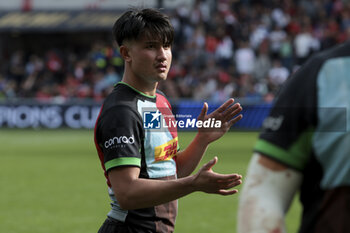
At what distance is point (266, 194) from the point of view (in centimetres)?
153

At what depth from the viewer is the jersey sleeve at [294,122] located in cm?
150

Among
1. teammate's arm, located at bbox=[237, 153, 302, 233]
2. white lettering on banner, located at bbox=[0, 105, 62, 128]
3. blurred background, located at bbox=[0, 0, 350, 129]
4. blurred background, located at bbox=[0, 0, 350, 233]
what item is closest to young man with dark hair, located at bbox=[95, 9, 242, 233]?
teammate's arm, located at bbox=[237, 153, 302, 233]

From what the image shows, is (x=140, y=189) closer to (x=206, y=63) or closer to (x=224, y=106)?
(x=224, y=106)

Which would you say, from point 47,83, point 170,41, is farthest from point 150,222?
point 47,83

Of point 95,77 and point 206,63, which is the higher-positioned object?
point 206,63

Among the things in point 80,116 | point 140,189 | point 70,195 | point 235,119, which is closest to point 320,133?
point 140,189

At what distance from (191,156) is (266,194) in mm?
1667

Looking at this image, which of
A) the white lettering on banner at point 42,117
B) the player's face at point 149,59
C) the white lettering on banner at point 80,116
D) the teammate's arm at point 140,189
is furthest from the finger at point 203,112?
the white lettering on banner at point 42,117

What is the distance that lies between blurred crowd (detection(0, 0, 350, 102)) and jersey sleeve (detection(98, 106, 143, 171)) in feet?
55.3

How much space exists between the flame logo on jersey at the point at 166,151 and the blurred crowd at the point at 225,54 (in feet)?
54.2

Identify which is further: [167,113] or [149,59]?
[167,113]

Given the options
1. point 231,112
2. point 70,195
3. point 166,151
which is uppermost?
point 231,112

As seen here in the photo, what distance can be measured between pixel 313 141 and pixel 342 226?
22 centimetres

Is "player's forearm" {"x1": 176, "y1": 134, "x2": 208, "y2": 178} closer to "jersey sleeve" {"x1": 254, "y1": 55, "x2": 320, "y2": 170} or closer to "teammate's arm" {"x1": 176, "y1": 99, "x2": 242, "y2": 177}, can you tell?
"teammate's arm" {"x1": 176, "y1": 99, "x2": 242, "y2": 177}
